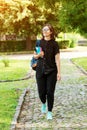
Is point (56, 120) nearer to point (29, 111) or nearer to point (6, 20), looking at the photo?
point (29, 111)

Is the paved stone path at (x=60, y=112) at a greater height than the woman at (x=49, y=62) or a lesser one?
lesser

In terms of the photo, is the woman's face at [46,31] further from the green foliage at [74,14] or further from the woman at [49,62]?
the green foliage at [74,14]

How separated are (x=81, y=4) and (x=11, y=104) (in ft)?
21.7

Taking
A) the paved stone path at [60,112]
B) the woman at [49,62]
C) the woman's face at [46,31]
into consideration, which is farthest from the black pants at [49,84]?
the woman's face at [46,31]

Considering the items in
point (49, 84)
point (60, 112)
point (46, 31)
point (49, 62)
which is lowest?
point (60, 112)

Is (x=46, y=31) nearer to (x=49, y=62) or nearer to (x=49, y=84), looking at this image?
(x=49, y=62)

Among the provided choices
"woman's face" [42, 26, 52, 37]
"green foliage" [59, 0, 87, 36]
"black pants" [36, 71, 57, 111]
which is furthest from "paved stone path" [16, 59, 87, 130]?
"green foliage" [59, 0, 87, 36]

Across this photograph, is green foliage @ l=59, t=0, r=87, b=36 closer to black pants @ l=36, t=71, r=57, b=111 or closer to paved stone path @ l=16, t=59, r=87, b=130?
paved stone path @ l=16, t=59, r=87, b=130

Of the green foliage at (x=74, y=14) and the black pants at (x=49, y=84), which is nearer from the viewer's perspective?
the black pants at (x=49, y=84)

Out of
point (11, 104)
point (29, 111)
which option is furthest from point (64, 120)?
point (11, 104)

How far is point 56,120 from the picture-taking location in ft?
28.2

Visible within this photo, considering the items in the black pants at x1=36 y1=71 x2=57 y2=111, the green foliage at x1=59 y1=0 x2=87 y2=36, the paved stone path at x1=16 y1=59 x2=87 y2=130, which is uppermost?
the green foliage at x1=59 y1=0 x2=87 y2=36

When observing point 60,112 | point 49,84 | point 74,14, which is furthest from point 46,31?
point 74,14

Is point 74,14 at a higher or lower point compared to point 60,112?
higher
